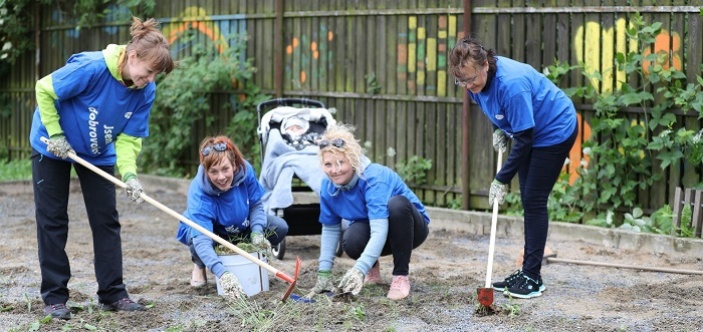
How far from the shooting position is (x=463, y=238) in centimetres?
985

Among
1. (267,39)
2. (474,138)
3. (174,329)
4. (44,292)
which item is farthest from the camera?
(267,39)

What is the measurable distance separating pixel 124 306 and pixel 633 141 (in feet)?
15.6

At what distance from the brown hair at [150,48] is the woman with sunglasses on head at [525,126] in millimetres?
1673

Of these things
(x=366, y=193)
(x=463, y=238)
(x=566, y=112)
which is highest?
(x=566, y=112)

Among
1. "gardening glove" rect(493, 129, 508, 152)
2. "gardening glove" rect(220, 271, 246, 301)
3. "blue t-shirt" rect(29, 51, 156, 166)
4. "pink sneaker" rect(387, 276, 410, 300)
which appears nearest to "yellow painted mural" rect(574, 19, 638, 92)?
"gardening glove" rect(493, 129, 508, 152)

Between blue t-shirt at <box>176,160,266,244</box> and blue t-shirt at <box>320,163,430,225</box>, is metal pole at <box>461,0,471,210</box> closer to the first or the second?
blue t-shirt at <box>320,163,430,225</box>

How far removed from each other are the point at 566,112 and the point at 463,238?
10.3 feet

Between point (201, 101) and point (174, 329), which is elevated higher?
point (201, 101)

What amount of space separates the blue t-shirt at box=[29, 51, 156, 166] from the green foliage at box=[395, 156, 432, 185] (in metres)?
5.04

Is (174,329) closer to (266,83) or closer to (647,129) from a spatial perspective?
(647,129)

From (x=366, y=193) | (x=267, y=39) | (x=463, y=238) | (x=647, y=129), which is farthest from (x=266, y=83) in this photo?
(x=366, y=193)

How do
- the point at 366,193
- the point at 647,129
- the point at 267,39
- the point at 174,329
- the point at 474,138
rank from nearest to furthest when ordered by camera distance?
the point at 174,329 < the point at 366,193 < the point at 647,129 < the point at 474,138 < the point at 267,39

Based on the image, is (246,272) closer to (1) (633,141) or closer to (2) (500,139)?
(2) (500,139)

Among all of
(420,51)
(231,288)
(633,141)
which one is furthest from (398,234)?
(420,51)
